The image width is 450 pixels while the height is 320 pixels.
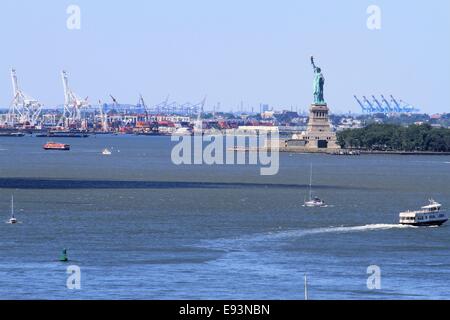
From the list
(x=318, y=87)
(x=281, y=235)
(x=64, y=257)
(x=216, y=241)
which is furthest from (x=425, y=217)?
(x=318, y=87)

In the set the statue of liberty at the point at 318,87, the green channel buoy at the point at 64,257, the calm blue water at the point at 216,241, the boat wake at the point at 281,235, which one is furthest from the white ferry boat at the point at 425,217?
the statue of liberty at the point at 318,87

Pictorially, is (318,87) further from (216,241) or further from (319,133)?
(216,241)

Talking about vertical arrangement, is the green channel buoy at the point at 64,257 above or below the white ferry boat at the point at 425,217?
above

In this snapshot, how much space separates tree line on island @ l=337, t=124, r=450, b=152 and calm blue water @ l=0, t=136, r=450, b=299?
79605 millimetres

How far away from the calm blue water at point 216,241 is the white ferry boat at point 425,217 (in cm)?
60

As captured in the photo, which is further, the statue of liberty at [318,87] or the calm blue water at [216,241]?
the statue of liberty at [318,87]

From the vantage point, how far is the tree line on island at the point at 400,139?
526 ft

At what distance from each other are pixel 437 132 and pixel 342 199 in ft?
336

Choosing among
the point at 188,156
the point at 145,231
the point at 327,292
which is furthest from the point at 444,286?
the point at 188,156

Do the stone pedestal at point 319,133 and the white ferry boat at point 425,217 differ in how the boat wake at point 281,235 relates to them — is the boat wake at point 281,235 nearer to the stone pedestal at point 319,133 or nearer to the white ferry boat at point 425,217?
the white ferry boat at point 425,217

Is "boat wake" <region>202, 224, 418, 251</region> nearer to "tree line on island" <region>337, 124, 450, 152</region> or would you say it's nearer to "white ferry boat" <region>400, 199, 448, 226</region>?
"white ferry boat" <region>400, 199, 448, 226</region>

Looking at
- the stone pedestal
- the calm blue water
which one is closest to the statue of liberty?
the stone pedestal

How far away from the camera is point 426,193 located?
236 ft

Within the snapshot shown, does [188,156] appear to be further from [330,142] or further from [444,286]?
[444,286]
